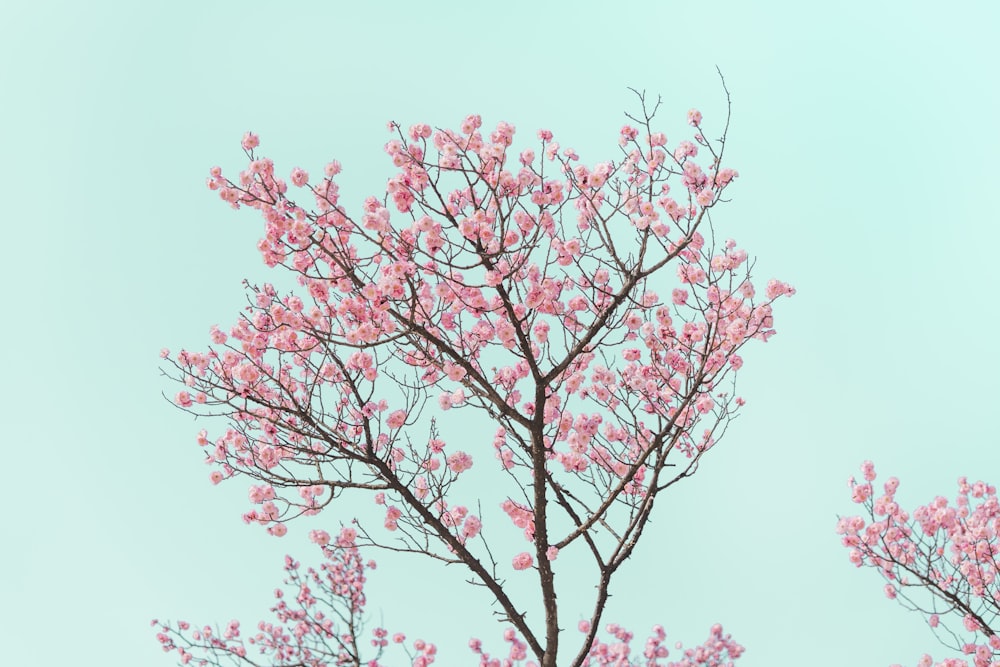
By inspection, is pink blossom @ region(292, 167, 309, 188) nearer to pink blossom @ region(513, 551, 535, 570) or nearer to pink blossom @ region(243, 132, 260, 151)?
pink blossom @ region(243, 132, 260, 151)

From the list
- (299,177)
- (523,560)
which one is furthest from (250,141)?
(523,560)

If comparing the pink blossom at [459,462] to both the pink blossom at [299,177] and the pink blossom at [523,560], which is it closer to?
the pink blossom at [523,560]

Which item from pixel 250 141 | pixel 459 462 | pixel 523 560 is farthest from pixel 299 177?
pixel 523 560

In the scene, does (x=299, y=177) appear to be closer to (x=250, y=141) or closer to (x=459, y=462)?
(x=250, y=141)

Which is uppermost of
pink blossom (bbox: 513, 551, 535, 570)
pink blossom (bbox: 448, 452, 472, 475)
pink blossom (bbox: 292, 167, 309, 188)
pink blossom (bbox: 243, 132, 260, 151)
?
pink blossom (bbox: 243, 132, 260, 151)

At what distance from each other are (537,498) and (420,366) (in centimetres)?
150

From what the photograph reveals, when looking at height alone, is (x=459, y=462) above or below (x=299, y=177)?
below

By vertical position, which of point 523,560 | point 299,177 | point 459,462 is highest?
point 299,177

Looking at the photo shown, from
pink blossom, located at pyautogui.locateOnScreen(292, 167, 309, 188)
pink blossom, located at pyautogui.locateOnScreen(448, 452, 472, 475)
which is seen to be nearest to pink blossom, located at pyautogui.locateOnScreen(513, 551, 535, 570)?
pink blossom, located at pyautogui.locateOnScreen(448, 452, 472, 475)

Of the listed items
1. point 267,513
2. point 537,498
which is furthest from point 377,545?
point 537,498

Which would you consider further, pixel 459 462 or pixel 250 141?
pixel 459 462

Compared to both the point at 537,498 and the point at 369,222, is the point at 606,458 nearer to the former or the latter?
the point at 537,498

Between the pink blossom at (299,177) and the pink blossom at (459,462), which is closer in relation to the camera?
the pink blossom at (299,177)

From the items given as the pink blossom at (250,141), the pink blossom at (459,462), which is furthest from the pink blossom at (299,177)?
the pink blossom at (459,462)
